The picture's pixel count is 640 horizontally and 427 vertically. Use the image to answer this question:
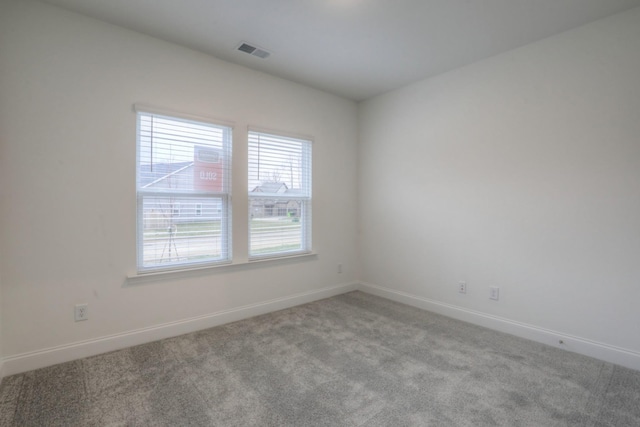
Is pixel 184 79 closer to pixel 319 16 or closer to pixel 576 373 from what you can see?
pixel 319 16

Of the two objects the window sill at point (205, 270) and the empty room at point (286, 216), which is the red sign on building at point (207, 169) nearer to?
the empty room at point (286, 216)

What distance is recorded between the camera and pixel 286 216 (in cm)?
370

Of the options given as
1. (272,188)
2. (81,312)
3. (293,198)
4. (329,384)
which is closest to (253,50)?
(272,188)

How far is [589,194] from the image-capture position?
2510 mm

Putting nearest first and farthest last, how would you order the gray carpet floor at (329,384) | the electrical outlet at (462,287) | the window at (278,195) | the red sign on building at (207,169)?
the gray carpet floor at (329,384), the red sign on building at (207,169), the electrical outlet at (462,287), the window at (278,195)

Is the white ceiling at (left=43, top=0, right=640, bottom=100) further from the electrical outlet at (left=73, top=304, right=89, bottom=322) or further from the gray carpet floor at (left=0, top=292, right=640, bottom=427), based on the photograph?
the gray carpet floor at (left=0, top=292, right=640, bottom=427)

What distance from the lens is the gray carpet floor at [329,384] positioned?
1.76 meters

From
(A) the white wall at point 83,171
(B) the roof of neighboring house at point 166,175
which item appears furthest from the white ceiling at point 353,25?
(B) the roof of neighboring house at point 166,175

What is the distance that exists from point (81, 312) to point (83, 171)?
1.10 meters

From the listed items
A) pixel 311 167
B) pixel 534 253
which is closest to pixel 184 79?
pixel 311 167

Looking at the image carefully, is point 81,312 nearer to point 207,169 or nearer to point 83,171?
point 83,171

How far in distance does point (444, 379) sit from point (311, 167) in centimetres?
262

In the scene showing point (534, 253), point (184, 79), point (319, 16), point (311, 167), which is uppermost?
point (319, 16)

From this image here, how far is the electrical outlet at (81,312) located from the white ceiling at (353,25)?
89.8 inches
